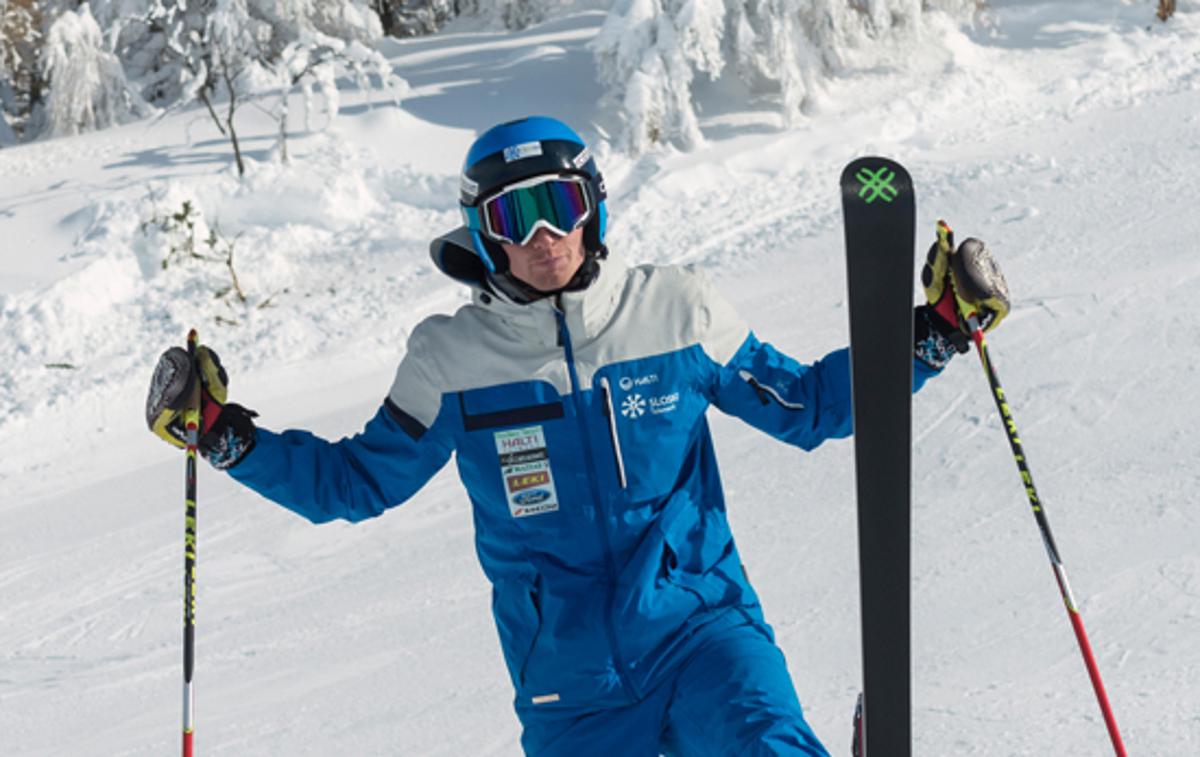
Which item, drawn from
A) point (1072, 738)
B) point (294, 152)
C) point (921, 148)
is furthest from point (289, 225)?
point (1072, 738)

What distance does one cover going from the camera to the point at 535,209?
291 cm

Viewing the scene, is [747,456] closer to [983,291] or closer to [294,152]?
[983,291]

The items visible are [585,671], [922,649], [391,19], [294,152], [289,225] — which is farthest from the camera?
[391,19]

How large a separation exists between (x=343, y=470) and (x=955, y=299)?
4.51ft

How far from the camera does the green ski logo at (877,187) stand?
95.0 inches

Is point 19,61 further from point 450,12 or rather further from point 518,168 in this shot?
point 518,168

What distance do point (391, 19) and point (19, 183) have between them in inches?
267

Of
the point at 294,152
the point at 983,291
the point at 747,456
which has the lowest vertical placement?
the point at 747,456

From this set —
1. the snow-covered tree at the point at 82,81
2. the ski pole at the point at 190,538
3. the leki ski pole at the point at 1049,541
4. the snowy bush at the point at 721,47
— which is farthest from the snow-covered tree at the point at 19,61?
the leki ski pole at the point at 1049,541

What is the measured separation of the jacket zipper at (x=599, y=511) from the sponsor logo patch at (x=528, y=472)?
3.3 inches

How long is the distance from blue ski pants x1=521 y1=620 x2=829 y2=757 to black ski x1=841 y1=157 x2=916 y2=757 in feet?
0.81

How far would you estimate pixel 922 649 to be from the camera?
4562mm

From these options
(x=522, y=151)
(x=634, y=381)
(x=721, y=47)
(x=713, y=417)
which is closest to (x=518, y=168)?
(x=522, y=151)

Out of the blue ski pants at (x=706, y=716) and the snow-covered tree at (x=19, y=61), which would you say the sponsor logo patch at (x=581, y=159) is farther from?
the snow-covered tree at (x=19, y=61)
